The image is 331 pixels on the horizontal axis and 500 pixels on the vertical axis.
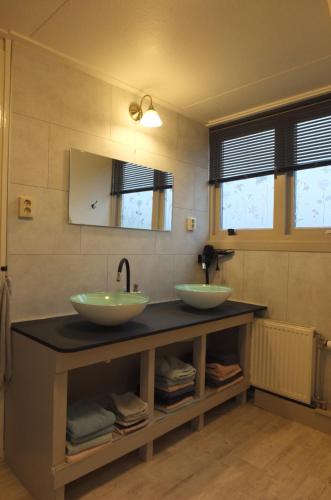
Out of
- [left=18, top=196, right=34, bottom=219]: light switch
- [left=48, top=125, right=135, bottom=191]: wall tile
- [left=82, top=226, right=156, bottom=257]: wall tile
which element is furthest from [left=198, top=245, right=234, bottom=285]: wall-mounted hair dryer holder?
[left=18, top=196, right=34, bottom=219]: light switch

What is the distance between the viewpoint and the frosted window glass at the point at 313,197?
7.52ft

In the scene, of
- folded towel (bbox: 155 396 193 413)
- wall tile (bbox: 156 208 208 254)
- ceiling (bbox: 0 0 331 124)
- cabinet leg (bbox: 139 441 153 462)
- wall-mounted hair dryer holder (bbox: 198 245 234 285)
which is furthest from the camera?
wall-mounted hair dryer holder (bbox: 198 245 234 285)

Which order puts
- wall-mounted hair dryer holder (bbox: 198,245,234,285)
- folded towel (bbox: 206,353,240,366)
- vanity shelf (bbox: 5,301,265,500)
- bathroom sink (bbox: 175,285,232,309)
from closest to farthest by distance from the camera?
1. vanity shelf (bbox: 5,301,265,500)
2. bathroom sink (bbox: 175,285,232,309)
3. folded towel (bbox: 206,353,240,366)
4. wall-mounted hair dryer holder (bbox: 198,245,234,285)

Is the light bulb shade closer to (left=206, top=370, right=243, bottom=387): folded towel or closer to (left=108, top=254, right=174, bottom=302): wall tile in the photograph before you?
(left=108, top=254, right=174, bottom=302): wall tile

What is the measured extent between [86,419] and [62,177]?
4.27 ft

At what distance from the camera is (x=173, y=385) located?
6.54 ft

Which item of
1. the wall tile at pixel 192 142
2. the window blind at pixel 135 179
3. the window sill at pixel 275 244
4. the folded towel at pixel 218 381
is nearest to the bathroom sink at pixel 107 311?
the window blind at pixel 135 179

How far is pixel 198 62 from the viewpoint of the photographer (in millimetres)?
1965

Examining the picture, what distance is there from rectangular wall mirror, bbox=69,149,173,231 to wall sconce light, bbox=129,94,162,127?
30 cm

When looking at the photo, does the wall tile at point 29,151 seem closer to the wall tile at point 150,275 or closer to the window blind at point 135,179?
the window blind at point 135,179

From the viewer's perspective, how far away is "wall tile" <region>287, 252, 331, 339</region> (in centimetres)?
223

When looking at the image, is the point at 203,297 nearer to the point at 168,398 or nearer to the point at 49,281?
the point at 168,398

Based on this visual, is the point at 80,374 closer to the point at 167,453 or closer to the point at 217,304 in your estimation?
the point at 167,453

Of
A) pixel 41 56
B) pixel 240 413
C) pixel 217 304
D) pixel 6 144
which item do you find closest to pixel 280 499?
pixel 240 413
